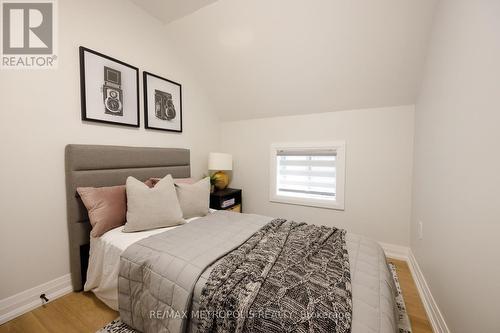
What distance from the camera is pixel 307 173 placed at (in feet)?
9.39

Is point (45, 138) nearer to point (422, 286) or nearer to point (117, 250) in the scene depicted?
point (117, 250)

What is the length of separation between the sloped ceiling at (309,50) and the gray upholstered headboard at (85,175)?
1.49 m

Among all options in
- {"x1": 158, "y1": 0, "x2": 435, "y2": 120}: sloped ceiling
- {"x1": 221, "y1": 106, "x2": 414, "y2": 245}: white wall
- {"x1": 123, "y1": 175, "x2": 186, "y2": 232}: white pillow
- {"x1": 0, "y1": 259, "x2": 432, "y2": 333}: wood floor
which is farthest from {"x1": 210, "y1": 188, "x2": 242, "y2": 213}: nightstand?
{"x1": 0, "y1": 259, "x2": 432, "y2": 333}: wood floor

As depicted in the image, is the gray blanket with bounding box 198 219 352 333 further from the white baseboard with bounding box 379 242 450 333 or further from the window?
the window

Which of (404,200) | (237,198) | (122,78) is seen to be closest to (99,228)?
(122,78)

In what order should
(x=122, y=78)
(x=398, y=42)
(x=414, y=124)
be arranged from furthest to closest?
(x=414, y=124), (x=122, y=78), (x=398, y=42)

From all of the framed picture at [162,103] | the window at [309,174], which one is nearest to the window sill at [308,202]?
the window at [309,174]

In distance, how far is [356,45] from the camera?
1.96 metres

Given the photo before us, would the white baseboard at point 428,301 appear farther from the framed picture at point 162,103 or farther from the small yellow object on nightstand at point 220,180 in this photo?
the framed picture at point 162,103

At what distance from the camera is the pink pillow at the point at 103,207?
1.56m

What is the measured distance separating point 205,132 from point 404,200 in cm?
273

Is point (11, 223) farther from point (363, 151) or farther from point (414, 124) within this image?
point (414, 124)

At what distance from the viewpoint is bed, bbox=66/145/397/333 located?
2.99ft

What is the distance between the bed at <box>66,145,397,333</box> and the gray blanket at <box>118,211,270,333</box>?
0.20ft
